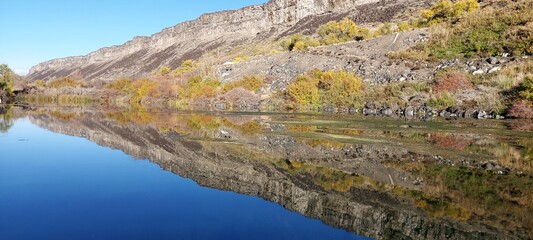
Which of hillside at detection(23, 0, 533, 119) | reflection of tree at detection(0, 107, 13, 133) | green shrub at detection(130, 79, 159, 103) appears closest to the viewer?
reflection of tree at detection(0, 107, 13, 133)

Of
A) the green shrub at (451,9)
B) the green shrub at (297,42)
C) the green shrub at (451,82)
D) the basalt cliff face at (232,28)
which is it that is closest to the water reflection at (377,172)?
the green shrub at (451,82)

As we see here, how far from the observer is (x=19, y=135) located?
16.4 m

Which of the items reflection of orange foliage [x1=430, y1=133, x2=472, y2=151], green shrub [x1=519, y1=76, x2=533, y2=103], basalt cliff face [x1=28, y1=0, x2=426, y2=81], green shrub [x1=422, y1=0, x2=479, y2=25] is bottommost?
reflection of orange foliage [x1=430, y1=133, x2=472, y2=151]

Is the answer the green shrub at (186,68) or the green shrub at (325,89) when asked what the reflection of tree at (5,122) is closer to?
the green shrub at (325,89)

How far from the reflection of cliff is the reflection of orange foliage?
4444 mm

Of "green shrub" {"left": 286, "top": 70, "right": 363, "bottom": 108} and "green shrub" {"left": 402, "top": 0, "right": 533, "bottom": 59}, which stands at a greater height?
"green shrub" {"left": 402, "top": 0, "right": 533, "bottom": 59}

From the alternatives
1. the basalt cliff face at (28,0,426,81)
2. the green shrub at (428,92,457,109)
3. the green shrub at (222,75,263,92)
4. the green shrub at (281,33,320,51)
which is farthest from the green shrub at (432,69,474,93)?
the basalt cliff face at (28,0,426,81)

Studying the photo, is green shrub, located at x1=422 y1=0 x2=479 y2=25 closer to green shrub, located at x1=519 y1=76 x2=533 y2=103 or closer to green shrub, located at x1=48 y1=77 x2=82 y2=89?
green shrub, located at x1=519 y1=76 x2=533 y2=103

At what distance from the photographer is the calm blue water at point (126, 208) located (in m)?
5.30

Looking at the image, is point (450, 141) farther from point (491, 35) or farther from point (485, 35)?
point (485, 35)

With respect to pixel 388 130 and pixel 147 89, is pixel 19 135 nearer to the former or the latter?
pixel 388 130

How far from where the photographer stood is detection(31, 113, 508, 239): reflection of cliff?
5.50 meters

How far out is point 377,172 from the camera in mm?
8922

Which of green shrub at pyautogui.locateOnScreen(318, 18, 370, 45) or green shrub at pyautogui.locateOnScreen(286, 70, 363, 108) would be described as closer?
green shrub at pyautogui.locateOnScreen(286, 70, 363, 108)
